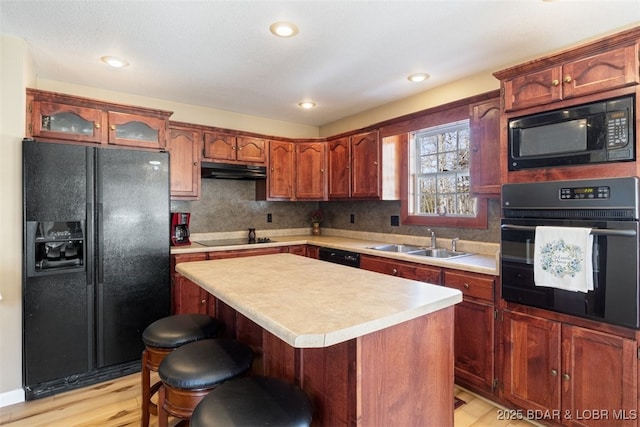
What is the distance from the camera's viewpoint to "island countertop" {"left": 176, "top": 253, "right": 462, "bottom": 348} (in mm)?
1036

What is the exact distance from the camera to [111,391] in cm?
250

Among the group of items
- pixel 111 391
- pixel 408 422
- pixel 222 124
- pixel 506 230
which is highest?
pixel 222 124

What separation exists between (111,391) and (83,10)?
8.49 feet

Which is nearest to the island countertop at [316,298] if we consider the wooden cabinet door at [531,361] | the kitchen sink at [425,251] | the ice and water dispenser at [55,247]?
the wooden cabinet door at [531,361]

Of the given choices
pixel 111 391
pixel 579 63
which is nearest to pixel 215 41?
pixel 579 63

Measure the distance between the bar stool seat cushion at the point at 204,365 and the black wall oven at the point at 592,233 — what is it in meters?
1.67

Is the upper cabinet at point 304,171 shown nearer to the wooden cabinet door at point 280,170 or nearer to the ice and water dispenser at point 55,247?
the wooden cabinet door at point 280,170

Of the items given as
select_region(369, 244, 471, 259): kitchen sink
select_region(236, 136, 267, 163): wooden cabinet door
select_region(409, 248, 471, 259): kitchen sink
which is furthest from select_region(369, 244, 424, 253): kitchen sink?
select_region(236, 136, 267, 163): wooden cabinet door

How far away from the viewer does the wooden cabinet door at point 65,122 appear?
254cm

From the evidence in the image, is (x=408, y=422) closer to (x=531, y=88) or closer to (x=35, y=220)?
(x=531, y=88)

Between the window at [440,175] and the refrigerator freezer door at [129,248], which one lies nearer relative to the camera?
the refrigerator freezer door at [129,248]

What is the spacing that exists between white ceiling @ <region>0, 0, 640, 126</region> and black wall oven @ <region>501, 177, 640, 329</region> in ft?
3.47

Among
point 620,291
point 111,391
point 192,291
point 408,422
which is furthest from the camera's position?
point 192,291

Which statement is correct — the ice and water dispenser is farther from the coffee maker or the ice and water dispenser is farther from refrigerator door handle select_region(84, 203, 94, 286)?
the coffee maker
